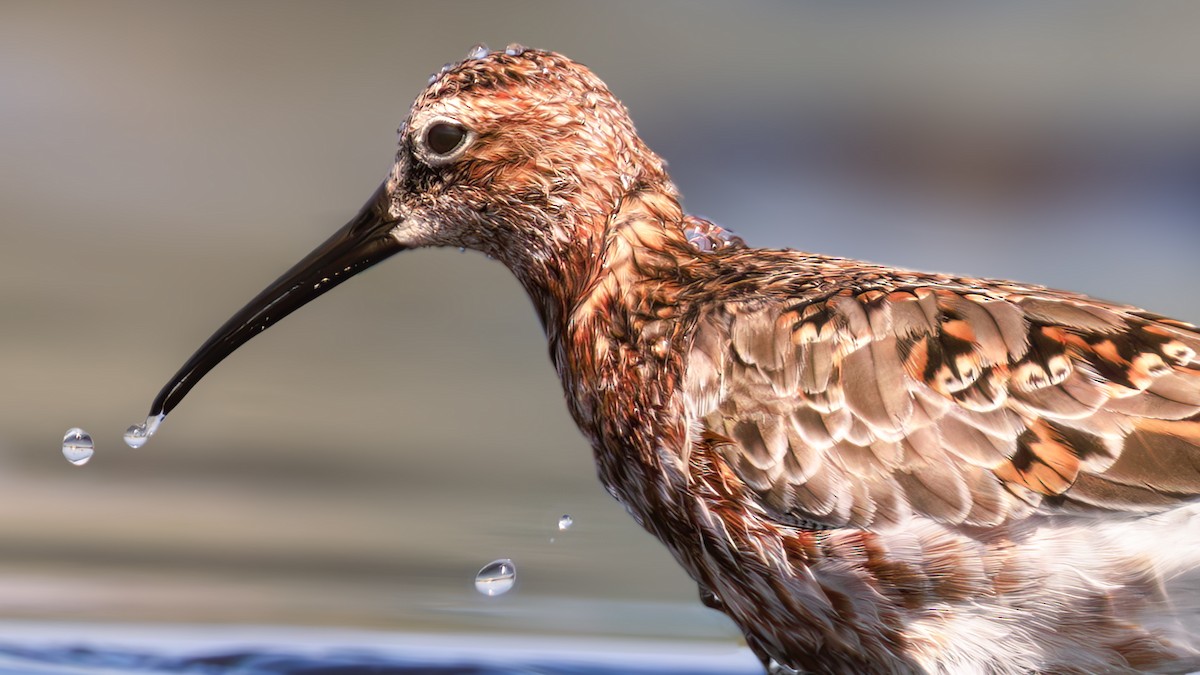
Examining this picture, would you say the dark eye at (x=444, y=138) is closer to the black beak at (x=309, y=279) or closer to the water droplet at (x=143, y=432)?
the black beak at (x=309, y=279)

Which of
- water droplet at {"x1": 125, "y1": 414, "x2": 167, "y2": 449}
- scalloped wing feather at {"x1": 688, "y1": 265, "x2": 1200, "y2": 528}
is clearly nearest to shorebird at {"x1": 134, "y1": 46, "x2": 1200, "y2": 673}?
scalloped wing feather at {"x1": 688, "y1": 265, "x2": 1200, "y2": 528}

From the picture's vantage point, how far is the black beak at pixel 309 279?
227 cm

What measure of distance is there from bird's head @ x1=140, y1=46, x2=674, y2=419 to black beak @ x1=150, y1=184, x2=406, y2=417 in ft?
0.21

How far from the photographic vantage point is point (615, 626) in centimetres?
356

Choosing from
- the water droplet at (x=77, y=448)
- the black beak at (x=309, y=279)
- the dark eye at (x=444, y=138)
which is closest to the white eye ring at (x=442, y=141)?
the dark eye at (x=444, y=138)

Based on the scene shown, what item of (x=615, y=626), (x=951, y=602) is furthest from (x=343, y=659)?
(x=951, y=602)

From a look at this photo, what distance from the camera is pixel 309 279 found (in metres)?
2.36

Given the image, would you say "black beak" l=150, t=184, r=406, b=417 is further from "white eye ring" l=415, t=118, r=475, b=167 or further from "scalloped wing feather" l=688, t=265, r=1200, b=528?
"scalloped wing feather" l=688, t=265, r=1200, b=528

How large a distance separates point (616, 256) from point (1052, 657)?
822mm

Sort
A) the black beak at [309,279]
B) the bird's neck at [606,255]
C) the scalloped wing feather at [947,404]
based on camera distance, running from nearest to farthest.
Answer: the scalloped wing feather at [947,404], the bird's neck at [606,255], the black beak at [309,279]

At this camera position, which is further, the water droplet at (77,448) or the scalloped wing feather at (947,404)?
the water droplet at (77,448)

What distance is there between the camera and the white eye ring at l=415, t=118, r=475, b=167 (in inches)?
84.2

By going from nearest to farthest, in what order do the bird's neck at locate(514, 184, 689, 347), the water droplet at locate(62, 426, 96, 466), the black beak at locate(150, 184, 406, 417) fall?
the bird's neck at locate(514, 184, 689, 347), the black beak at locate(150, 184, 406, 417), the water droplet at locate(62, 426, 96, 466)

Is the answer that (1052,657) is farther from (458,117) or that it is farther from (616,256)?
(458,117)
